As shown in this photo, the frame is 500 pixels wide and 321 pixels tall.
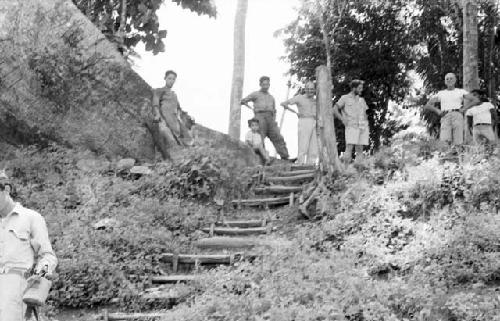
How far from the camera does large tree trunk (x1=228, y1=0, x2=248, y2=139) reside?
1842cm

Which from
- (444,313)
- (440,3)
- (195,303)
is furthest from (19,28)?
(440,3)

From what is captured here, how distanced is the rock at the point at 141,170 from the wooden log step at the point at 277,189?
1.97 meters

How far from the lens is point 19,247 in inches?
191

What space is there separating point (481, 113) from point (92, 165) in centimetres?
692

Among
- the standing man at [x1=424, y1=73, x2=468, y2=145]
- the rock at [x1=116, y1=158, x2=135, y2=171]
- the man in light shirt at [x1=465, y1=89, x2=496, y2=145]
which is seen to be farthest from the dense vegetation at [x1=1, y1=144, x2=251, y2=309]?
the man in light shirt at [x1=465, y1=89, x2=496, y2=145]

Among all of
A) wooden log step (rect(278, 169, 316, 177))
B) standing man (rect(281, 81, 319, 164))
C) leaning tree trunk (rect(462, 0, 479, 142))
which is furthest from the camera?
standing man (rect(281, 81, 319, 164))

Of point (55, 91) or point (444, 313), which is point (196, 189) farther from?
point (444, 313)

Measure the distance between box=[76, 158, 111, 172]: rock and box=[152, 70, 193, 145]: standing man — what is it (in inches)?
57.4

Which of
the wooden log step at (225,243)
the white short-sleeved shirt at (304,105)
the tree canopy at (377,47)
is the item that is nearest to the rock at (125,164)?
the white short-sleeved shirt at (304,105)

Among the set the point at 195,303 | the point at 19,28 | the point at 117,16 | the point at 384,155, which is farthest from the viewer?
the point at 117,16

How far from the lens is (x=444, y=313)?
6266 mm

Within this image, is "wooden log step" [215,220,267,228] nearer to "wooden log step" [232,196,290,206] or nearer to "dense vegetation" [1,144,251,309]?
"dense vegetation" [1,144,251,309]

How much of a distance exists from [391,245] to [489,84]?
12505mm

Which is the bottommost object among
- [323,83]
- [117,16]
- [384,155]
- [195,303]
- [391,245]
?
[195,303]
